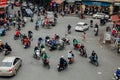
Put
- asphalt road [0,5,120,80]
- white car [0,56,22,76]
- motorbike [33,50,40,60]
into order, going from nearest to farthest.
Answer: white car [0,56,22,76], asphalt road [0,5,120,80], motorbike [33,50,40,60]

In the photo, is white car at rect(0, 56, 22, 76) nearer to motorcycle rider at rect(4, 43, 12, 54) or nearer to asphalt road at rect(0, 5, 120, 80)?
asphalt road at rect(0, 5, 120, 80)

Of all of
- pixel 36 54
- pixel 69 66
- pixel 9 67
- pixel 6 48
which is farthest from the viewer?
pixel 6 48

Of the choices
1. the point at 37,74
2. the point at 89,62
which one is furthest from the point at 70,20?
the point at 37,74

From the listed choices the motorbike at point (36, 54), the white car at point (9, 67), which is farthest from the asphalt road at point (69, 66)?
the white car at point (9, 67)

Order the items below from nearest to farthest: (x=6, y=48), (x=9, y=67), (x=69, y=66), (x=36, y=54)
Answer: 1. (x=9, y=67)
2. (x=69, y=66)
3. (x=36, y=54)
4. (x=6, y=48)

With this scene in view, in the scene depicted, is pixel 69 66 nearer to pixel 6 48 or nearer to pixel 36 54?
pixel 36 54

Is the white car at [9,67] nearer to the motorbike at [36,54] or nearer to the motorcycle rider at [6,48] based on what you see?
the motorbike at [36,54]

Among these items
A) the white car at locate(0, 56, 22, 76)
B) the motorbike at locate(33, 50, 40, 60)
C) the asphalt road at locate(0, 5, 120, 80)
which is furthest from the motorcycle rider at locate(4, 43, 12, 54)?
the white car at locate(0, 56, 22, 76)

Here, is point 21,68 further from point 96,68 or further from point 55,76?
point 96,68

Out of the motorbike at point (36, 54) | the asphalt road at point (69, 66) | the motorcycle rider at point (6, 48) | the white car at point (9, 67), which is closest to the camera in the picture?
the white car at point (9, 67)

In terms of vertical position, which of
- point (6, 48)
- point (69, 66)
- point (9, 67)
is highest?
point (9, 67)

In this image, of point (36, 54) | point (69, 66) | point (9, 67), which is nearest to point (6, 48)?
point (36, 54)

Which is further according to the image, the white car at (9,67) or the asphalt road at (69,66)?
the asphalt road at (69,66)

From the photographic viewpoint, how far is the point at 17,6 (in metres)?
75.2
